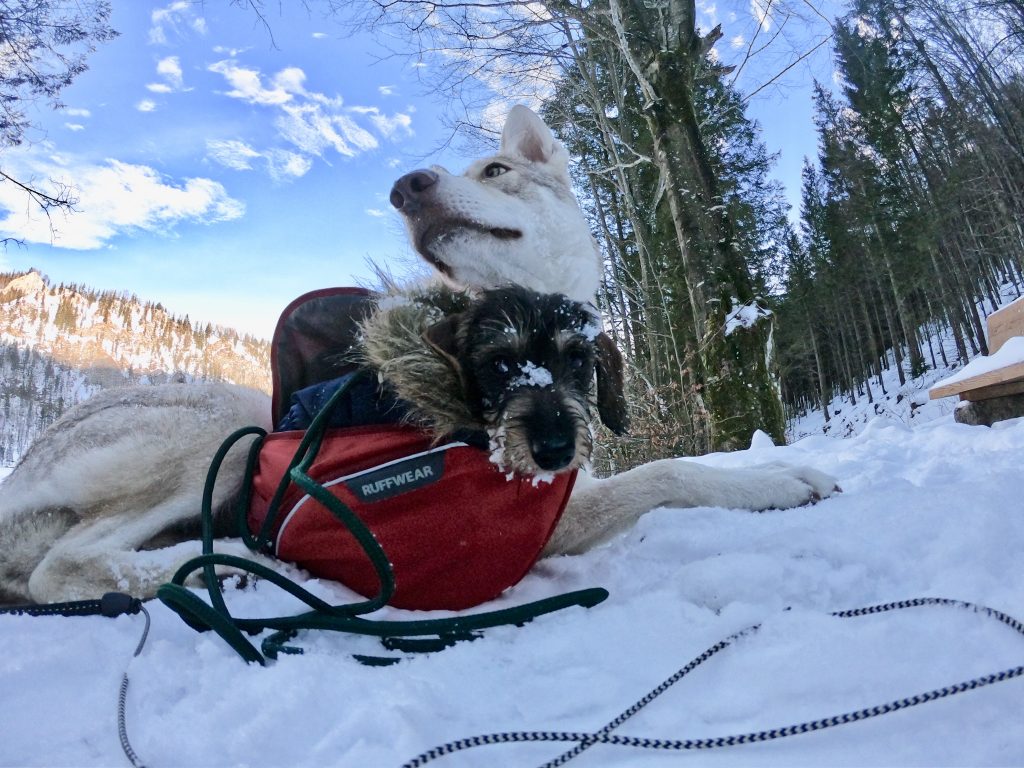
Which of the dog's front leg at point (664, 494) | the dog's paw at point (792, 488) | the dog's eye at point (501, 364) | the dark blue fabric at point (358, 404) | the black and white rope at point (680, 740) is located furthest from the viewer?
the dog's paw at point (792, 488)

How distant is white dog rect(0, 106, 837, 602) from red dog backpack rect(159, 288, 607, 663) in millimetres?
421

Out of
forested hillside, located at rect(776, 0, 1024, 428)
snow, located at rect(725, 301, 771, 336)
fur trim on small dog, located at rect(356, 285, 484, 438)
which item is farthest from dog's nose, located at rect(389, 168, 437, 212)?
forested hillside, located at rect(776, 0, 1024, 428)

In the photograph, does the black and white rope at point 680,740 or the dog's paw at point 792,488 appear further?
the dog's paw at point 792,488

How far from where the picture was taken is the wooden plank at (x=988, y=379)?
450 centimetres

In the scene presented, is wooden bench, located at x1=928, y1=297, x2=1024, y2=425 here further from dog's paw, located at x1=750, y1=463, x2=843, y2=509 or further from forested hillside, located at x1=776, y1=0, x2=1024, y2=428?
forested hillside, located at x1=776, y1=0, x2=1024, y2=428

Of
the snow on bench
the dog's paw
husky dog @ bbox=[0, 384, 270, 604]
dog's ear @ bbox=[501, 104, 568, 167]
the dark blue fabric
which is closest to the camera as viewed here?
the dark blue fabric

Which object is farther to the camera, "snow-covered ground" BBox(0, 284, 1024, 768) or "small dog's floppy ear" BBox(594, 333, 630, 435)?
"small dog's floppy ear" BBox(594, 333, 630, 435)

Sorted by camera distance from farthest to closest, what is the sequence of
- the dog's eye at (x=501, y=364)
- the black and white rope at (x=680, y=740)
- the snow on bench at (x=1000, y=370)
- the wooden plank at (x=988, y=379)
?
1. the snow on bench at (x=1000, y=370)
2. the wooden plank at (x=988, y=379)
3. the dog's eye at (x=501, y=364)
4. the black and white rope at (x=680, y=740)

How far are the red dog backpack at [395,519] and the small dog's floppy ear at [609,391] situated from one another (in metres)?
0.32

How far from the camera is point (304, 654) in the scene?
133 centimetres

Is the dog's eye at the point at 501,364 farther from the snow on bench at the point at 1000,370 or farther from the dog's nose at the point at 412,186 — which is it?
the snow on bench at the point at 1000,370

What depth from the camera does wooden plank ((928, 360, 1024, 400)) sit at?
4.50m

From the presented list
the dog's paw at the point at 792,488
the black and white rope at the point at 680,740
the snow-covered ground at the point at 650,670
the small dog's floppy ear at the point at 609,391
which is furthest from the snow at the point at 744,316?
the black and white rope at the point at 680,740

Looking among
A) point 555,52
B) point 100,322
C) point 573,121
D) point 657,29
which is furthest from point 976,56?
point 100,322
